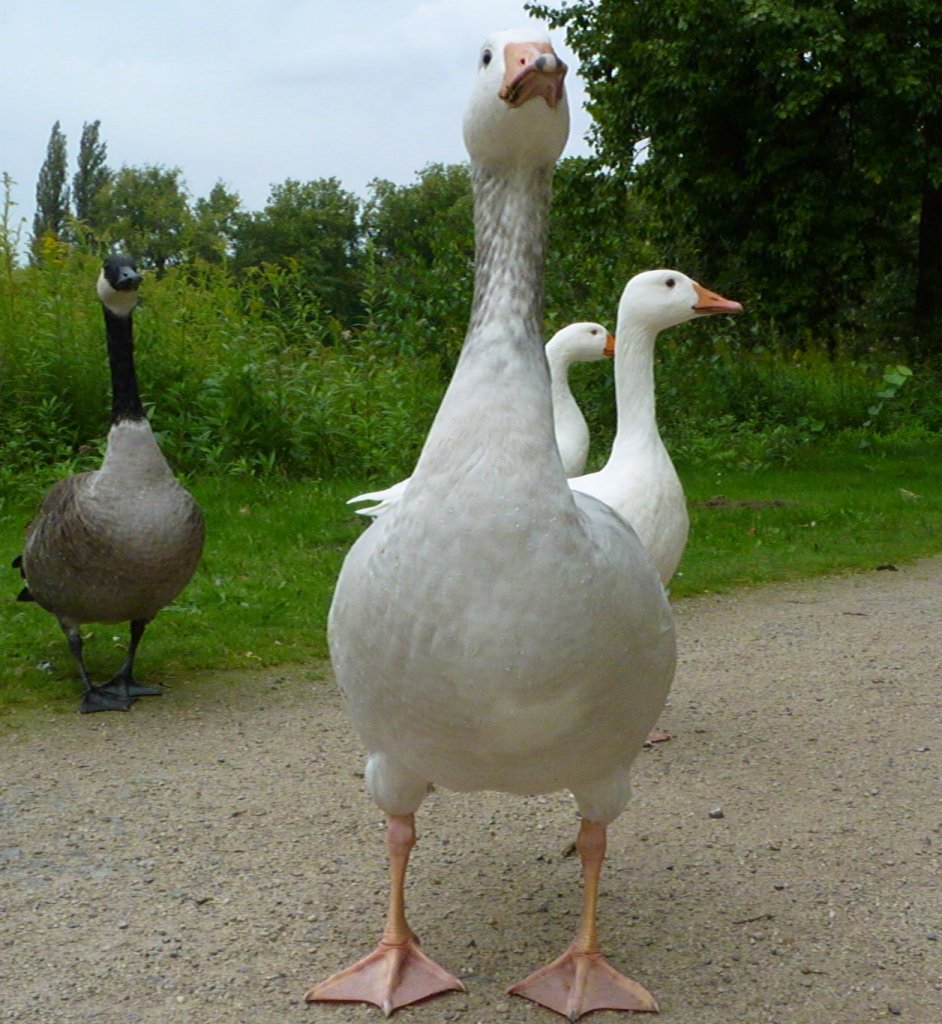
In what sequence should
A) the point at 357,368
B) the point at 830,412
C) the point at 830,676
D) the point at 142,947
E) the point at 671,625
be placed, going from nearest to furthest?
1. the point at 671,625
2. the point at 142,947
3. the point at 830,676
4. the point at 357,368
5. the point at 830,412

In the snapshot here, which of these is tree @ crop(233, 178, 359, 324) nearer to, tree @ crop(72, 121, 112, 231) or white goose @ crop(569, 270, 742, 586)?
tree @ crop(72, 121, 112, 231)

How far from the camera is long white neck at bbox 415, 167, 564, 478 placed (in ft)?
7.64

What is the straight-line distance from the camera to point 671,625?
2.70 m

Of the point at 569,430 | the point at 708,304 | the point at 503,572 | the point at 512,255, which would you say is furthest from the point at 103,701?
the point at 512,255

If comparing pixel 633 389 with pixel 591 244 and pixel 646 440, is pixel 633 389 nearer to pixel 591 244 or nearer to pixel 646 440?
pixel 646 440

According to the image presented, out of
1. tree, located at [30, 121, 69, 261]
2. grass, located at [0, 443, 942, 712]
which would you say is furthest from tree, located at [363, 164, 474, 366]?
tree, located at [30, 121, 69, 261]

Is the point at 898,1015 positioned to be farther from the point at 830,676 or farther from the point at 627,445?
the point at 830,676

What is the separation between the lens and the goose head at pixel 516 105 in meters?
2.20

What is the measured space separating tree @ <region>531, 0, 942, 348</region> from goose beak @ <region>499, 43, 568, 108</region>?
1092 cm

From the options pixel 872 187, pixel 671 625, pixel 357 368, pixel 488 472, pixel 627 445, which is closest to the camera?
pixel 488 472

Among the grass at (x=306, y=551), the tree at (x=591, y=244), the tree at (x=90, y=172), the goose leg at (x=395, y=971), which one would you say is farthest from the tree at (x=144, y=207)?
the goose leg at (x=395, y=971)

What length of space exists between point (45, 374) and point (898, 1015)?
831 cm

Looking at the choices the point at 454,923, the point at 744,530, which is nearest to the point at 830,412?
the point at 744,530

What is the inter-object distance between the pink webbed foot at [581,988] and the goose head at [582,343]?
4.60 m
